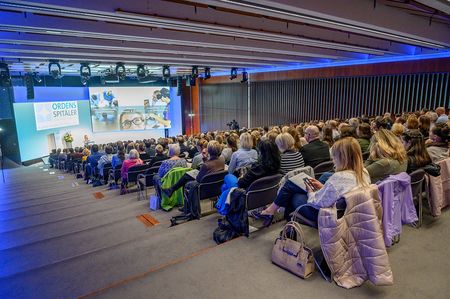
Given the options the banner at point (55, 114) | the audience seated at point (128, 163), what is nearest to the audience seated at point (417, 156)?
the audience seated at point (128, 163)

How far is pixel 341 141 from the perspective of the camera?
8.32ft

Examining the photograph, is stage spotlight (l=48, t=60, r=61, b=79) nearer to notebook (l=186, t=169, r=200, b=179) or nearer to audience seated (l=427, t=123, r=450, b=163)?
notebook (l=186, t=169, r=200, b=179)

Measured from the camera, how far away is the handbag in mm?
2561

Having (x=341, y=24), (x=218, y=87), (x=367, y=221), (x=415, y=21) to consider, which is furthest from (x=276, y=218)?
(x=218, y=87)

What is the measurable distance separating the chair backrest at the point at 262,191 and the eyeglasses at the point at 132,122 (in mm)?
15255

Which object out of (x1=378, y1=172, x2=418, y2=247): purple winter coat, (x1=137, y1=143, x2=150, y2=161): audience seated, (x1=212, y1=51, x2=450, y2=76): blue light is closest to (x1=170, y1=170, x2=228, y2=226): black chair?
(x1=378, y1=172, x2=418, y2=247): purple winter coat

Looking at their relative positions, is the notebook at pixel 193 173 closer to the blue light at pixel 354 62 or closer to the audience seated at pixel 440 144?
the audience seated at pixel 440 144

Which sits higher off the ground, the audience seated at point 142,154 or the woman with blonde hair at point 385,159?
the woman with blonde hair at point 385,159

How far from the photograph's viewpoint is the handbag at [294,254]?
2.56 meters

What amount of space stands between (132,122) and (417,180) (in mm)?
16365

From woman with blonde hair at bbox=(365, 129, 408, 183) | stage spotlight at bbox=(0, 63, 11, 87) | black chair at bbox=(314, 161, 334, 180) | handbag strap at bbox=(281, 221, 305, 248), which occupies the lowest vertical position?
handbag strap at bbox=(281, 221, 305, 248)

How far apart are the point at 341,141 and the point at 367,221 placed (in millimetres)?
693

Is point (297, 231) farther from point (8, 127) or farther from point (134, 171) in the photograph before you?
point (8, 127)

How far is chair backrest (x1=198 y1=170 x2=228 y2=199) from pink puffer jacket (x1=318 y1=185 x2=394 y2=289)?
6.79ft
